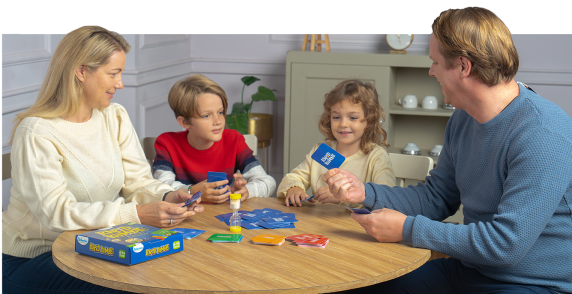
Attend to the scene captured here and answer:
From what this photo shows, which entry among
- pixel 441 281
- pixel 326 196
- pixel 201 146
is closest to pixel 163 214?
pixel 326 196

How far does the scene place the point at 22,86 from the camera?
10.3 feet

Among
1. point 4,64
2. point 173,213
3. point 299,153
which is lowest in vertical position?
point 299,153

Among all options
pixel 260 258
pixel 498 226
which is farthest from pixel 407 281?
pixel 260 258

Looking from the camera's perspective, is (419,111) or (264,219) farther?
(419,111)

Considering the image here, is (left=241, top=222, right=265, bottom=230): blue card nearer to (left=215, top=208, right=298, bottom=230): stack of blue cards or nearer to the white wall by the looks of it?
(left=215, top=208, right=298, bottom=230): stack of blue cards

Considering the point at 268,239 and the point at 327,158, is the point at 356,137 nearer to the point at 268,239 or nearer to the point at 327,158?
the point at 327,158

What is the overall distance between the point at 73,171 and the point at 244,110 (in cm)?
283

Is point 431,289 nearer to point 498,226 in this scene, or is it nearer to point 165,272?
point 498,226

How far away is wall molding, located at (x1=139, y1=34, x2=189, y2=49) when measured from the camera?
164 inches

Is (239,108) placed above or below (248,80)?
below

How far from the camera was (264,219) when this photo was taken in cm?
200

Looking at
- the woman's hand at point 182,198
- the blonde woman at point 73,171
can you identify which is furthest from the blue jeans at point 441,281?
the blonde woman at point 73,171

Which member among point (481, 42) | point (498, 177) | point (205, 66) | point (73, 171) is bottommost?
point (73, 171)

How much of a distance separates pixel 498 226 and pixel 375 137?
43.2 inches
